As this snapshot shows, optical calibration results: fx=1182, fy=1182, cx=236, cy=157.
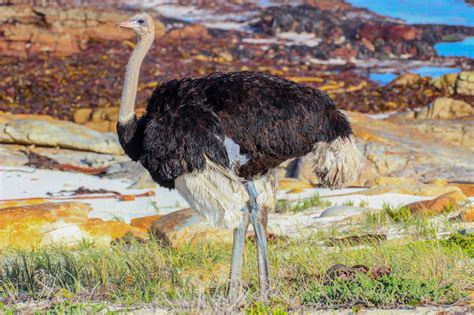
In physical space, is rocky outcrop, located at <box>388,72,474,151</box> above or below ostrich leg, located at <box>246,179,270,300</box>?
below

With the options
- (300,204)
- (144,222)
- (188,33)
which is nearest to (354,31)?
(188,33)

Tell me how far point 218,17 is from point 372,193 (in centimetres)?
1803

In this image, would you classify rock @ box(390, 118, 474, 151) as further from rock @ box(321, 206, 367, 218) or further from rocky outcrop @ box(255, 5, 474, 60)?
rocky outcrop @ box(255, 5, 474, 60)

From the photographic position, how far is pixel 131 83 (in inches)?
276

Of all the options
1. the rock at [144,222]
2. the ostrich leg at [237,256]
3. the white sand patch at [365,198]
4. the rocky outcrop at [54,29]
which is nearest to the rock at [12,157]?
the white sand patch at [365,198]

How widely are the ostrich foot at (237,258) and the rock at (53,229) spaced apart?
218cm

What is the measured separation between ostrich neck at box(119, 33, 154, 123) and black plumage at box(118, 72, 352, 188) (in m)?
0.22

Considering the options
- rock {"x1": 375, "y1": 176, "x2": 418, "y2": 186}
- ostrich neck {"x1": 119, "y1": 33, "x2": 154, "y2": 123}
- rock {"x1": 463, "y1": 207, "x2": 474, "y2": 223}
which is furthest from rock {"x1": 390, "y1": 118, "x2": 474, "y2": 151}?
ostrich neck {"x1": 119, "y1": 33, "x2": 154, "y2": 123}

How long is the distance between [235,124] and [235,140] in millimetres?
88

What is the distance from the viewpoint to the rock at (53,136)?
47.9ft

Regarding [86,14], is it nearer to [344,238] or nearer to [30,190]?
[30,190]

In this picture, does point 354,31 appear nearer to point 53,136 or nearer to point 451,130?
point 451,130

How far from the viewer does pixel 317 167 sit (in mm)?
6770

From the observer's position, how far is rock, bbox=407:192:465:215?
28.5ft
